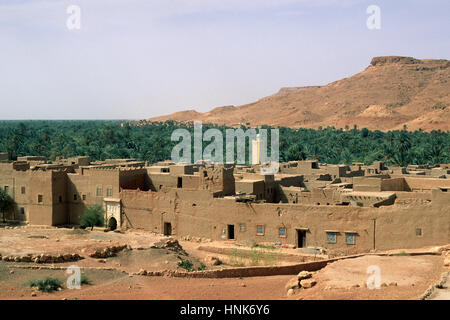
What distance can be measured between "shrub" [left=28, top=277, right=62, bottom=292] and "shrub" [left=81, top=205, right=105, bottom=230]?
Answer: 1399 centimetres

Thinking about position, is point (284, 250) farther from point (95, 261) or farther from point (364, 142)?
point (364, 142)

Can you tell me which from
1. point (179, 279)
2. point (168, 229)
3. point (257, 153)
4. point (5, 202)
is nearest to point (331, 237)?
point (179, 279)

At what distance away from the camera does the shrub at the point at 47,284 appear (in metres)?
21.3

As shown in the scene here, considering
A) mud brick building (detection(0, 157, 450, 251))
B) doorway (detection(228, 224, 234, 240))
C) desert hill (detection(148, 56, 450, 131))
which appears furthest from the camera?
desert hill (detection(148, 56, 450, 131))

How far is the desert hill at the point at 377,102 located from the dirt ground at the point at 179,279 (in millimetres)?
93232

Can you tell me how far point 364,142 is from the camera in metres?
81.9

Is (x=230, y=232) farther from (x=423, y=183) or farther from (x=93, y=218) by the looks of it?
(x=423, y=183)

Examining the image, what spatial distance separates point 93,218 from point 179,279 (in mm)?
14117

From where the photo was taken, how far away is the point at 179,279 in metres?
23.5

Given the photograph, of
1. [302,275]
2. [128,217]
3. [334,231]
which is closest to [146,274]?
[302,275]

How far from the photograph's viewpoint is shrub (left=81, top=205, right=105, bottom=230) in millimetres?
36031

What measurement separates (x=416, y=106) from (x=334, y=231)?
11934cm

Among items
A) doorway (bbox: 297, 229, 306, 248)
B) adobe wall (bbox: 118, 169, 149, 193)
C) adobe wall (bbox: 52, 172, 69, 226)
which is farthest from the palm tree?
doorway (bbox: 297, 229, 306, 248)

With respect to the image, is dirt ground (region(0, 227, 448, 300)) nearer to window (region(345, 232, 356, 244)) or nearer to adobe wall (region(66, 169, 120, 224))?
window (region(345, 232, 356, 244))
